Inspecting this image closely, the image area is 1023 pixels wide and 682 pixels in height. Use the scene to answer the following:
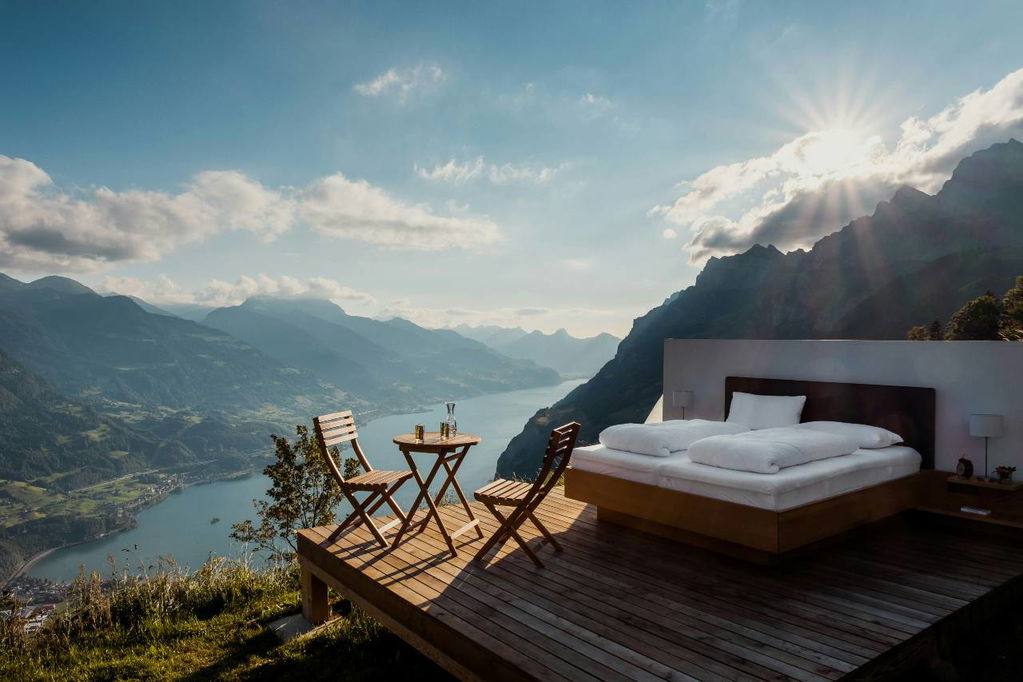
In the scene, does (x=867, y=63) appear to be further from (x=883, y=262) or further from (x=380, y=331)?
(x=380, y=331)

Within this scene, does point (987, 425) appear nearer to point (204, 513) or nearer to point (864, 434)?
point (864, 434)

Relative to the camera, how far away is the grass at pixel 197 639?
3521 mm

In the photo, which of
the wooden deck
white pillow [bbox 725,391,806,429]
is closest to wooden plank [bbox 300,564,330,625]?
the wooden deck

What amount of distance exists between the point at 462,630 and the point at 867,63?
967cm

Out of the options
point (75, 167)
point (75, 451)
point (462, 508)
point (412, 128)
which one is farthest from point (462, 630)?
point (75, 451)

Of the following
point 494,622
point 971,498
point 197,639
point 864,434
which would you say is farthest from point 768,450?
point 197,639

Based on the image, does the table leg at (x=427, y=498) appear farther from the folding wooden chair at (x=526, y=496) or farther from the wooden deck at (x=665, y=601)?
the folding wooden chair at (x=526, y=496)

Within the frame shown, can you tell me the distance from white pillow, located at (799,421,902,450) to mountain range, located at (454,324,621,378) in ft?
223

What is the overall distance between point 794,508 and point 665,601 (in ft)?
3.27

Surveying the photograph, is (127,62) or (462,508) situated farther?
(127,62)

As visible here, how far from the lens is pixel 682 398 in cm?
674

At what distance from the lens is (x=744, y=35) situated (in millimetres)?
7887

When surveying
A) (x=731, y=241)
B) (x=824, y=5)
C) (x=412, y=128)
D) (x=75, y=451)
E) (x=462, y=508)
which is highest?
(x=731, y=241)

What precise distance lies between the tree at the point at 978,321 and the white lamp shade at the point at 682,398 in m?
22.8
